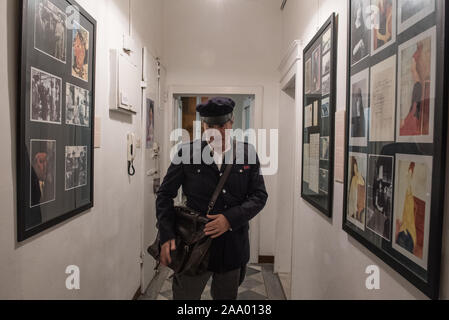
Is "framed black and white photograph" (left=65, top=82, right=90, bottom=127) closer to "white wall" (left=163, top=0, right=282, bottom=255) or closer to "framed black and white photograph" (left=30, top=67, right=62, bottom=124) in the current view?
"framed black and white photograph" (left=30, top=67, right=62, bottom=124)

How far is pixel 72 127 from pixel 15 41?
458mm

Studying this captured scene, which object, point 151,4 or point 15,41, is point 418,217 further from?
point 151,4

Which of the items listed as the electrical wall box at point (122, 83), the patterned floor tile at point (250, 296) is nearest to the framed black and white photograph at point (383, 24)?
the electrical wall box at point (122, 83)

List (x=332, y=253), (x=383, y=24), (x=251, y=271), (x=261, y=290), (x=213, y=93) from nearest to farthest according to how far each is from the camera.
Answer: (x=383, y=24) < (x=332, y=253) < (x=261, y=290) < (x=251, y=271) < (x=213, y=93)

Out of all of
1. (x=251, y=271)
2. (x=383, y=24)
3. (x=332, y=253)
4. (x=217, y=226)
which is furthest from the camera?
(x=251, y=271)

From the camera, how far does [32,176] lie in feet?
3.55

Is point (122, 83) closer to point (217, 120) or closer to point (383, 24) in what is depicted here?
point (217, 120)

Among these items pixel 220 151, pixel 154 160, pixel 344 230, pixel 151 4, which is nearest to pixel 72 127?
pixel 220 151

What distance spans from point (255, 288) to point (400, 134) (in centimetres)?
244

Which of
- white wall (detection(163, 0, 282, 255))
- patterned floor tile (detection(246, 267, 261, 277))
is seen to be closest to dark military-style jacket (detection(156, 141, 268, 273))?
patterned floor tile (detection(246, 267, 261, 277))

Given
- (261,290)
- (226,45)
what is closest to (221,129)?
(261,290)

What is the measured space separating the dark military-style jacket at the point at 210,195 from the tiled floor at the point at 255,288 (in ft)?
4.58

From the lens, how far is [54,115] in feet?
4.01

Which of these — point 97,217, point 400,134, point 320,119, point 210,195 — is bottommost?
point 97,217
